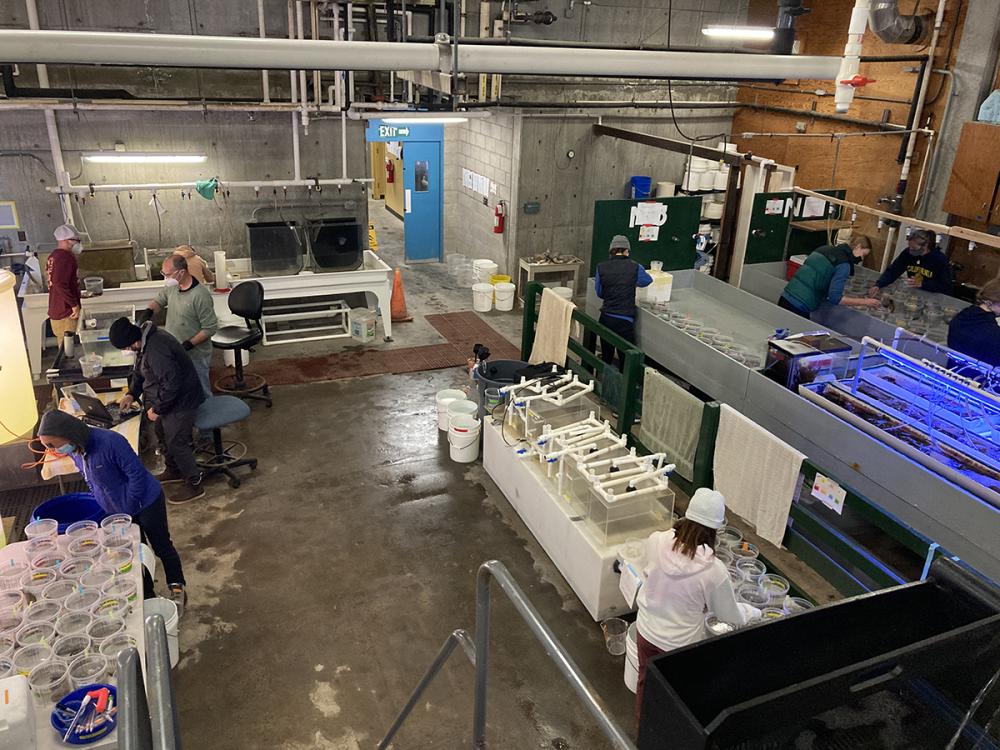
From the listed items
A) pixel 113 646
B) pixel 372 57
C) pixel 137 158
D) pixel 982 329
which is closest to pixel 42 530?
pixel 113 646

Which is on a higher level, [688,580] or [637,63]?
[637,63]

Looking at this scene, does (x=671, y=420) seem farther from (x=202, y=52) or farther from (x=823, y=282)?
(x=202, y=52)

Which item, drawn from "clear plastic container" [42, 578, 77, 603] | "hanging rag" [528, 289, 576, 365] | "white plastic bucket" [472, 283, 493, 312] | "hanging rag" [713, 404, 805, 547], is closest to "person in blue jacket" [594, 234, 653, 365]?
"hanging rag" [528, 289, 576, 365]

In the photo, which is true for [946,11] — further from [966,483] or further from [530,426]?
[530,426]

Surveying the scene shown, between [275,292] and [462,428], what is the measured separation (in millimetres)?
3603

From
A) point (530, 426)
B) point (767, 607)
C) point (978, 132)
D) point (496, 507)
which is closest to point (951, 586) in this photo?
point (767, 607)

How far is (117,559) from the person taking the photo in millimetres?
3893

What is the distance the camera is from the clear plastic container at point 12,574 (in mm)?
3633

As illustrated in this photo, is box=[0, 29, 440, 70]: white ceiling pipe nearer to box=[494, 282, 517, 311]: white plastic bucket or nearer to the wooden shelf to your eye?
box=[494, 282, 517, 311]: white plastic bucket

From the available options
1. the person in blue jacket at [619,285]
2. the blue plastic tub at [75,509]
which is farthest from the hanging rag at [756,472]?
the blue plastic tub at [75,509]

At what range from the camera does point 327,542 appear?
19.4 ft

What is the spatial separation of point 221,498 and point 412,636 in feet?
7.95

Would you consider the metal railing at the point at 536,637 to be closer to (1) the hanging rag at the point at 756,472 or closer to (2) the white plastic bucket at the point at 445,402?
(1) the hanging rag at the point at 756,472

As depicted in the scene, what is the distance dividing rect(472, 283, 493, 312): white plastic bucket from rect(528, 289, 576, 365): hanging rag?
9.96 ft
